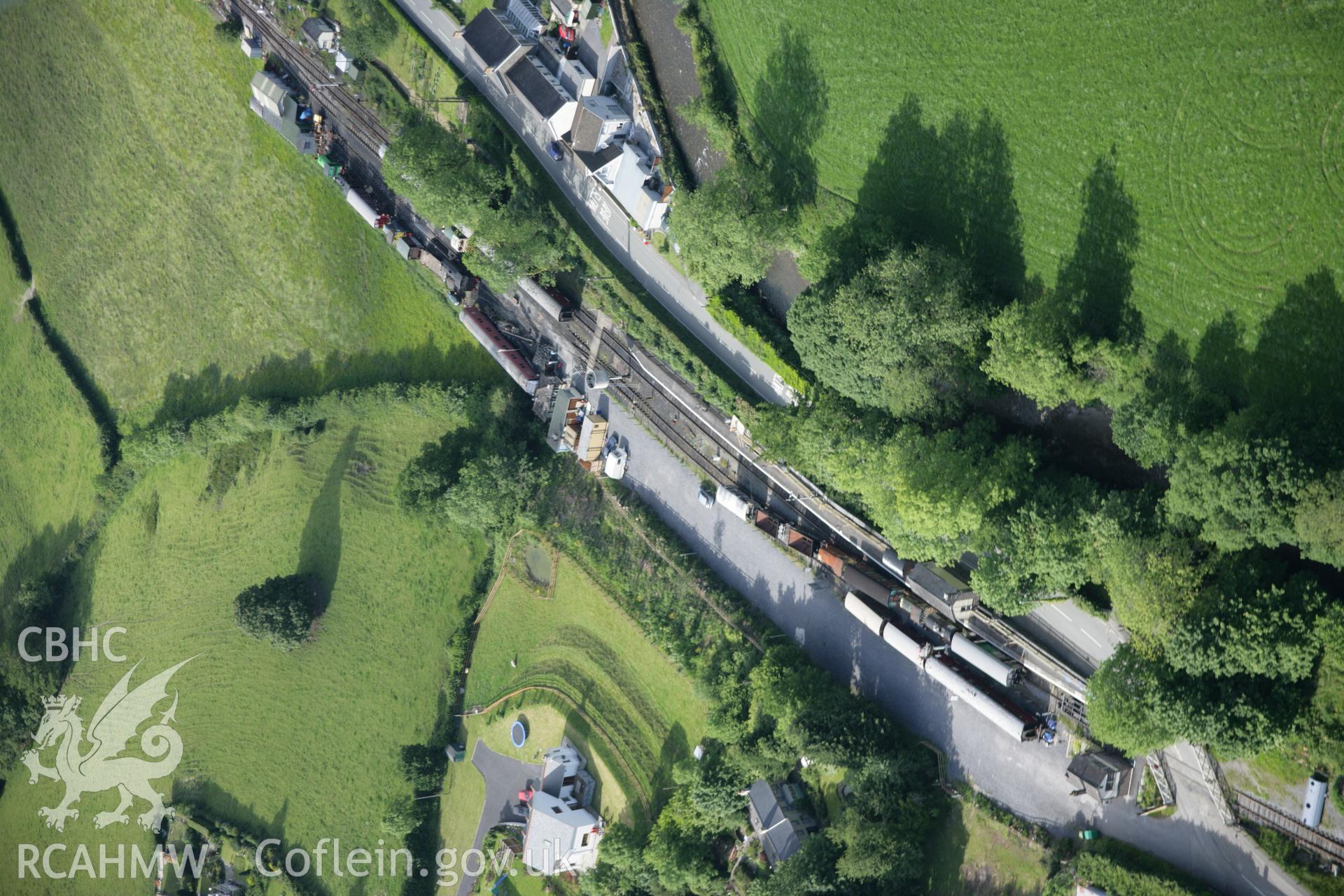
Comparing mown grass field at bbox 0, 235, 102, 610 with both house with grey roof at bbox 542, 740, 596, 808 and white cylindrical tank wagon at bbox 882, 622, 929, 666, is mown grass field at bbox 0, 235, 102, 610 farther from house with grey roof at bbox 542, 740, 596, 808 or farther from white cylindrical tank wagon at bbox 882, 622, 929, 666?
white cylindrical tank wagon at bbox 882, 622, 929, 666

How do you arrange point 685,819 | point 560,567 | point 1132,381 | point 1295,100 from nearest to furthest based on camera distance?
point 1295,100, point 1132,381, point 685,819, point 560,567

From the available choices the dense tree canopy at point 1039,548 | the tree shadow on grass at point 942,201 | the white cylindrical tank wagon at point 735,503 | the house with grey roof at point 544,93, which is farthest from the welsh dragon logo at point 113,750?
the dense tree canopy at point 1039,548

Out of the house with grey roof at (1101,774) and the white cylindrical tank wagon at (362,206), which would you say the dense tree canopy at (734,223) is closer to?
the house with grey roof at (1101,774)

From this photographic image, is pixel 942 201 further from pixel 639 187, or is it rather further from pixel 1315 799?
pixel 1315 799

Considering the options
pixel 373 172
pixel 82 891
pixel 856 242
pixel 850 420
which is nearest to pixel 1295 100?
pixel 856 242

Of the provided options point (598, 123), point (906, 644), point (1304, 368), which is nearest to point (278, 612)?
point (598, 123)

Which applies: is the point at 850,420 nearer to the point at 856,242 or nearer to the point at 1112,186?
the point at 856,242
